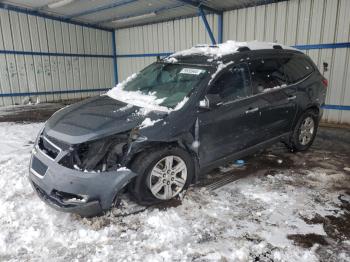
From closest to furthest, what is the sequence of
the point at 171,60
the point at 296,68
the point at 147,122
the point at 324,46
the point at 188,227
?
the point at 188,227 → the point at 147,122 → the point at 171,60 → the point at 296,68 → the point at 324,46

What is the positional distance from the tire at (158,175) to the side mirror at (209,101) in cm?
63

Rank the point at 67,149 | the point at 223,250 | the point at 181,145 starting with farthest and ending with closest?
the point at 181,145
the point at 67,149
the point at 223,250

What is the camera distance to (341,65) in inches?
305

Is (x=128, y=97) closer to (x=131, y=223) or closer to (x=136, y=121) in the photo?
(x=136, y=121)

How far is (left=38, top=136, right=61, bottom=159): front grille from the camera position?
3.10 m

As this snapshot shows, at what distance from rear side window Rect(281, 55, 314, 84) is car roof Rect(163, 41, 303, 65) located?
21 cm

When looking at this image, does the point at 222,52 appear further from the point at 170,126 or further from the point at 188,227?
the point at 188,227

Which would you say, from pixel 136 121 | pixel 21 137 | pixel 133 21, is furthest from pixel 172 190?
pixel 133 21

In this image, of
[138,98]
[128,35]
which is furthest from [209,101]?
[128,35]

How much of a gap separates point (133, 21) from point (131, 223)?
11.6 m

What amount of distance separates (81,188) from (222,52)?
2.73 metres

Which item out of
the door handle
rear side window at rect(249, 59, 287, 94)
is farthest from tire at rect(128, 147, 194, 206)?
rear side window at rect(249, 59, 287, 94)

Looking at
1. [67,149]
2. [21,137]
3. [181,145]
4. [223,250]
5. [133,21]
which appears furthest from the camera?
[133,21]

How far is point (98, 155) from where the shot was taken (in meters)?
3.05
